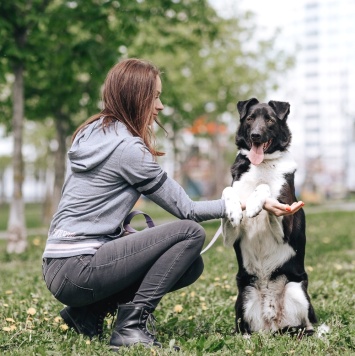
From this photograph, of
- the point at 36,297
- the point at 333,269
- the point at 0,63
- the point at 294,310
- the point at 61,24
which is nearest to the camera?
the point at 294,310

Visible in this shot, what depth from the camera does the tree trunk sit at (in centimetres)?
1055

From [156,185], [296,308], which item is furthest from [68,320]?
[296,308]

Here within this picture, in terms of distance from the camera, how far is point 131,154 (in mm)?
3643

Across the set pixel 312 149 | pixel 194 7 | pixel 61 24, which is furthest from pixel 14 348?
pixel 312 149

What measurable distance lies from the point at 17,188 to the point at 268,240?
7448 mm

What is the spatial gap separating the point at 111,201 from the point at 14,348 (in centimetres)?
110

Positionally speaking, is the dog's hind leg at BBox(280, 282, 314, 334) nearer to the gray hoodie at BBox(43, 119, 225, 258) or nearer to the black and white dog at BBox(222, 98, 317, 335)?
the black and white dog at BBox(222, 98, 317, 335)

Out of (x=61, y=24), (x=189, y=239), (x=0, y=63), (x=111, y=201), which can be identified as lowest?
(x=189, y=239)

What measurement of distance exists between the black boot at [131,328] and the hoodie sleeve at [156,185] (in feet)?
2.11

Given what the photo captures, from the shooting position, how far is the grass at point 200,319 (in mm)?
3691

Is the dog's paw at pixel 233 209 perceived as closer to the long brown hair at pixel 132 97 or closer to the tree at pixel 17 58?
the long brown hair at pixel 132 97

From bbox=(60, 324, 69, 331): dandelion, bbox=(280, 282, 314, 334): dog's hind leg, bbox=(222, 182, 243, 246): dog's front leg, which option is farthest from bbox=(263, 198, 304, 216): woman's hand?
bbox=(60, 324, 69, 331): dandelion

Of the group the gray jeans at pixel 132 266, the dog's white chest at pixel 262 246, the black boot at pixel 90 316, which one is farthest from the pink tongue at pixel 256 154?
the black boot at pixel 90 316

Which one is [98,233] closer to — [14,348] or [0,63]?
[14,348]
